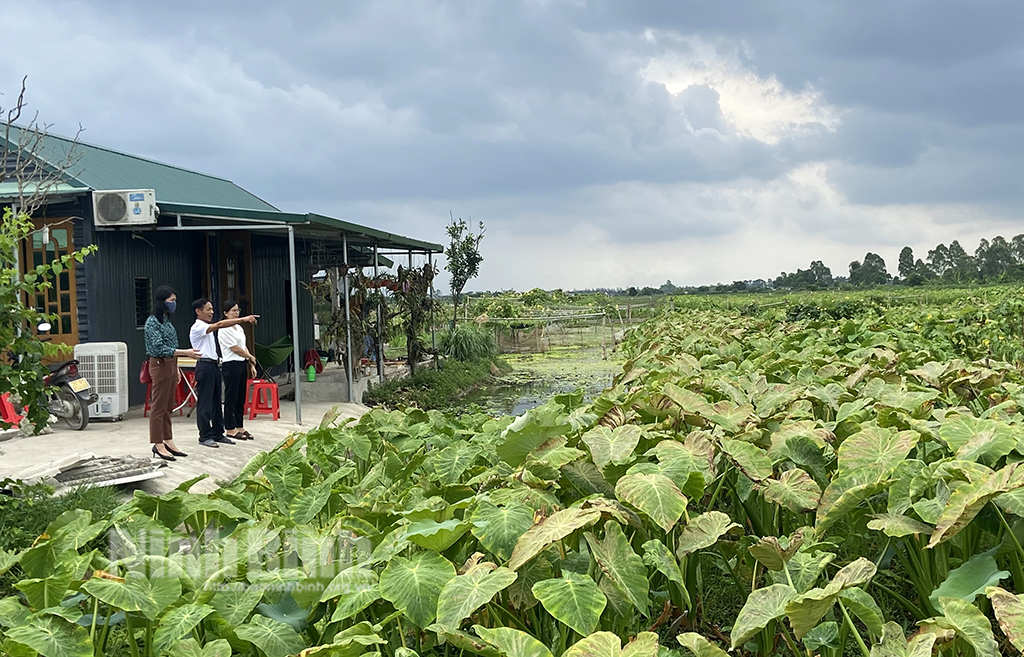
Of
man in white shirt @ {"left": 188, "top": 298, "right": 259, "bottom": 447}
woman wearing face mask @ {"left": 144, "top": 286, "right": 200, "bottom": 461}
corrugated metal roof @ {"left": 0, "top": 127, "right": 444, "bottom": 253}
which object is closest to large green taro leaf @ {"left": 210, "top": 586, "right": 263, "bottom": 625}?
woman wearing face mask @ {"left": 144, "top": 286, "right": 200, "bottom": 461}

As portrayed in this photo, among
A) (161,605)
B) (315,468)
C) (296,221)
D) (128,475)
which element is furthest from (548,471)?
(296,221)

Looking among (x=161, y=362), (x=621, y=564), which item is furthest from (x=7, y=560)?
(x=161, y=362)

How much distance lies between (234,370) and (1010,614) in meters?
8.17

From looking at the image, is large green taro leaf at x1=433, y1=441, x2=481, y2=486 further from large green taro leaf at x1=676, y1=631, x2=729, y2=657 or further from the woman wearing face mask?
the woman wearing face mask

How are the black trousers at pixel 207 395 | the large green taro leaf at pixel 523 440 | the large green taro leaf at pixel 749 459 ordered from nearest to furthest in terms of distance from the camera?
the large green taro leaf at pixel 749 459
the large green taro leaf at pixel 523 440
the black trousers at pixel 207 395

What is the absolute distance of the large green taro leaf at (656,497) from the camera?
1.73 metres

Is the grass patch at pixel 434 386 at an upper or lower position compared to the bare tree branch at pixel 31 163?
lower

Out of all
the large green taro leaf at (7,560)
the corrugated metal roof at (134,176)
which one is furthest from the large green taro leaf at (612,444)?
the corrugated metal roof at (134,176)

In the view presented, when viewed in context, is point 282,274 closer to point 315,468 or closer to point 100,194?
point 100,194

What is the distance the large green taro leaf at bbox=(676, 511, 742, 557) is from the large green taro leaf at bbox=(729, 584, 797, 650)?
0.16 metres

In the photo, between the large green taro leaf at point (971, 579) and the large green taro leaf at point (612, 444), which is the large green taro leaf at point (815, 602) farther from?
the large green taro leaf at point (612, 444)

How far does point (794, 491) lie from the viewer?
1.99 m

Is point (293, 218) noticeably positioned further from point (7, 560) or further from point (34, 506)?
point (7, 560)

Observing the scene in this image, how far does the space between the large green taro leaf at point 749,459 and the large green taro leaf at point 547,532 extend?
1.72 feet
